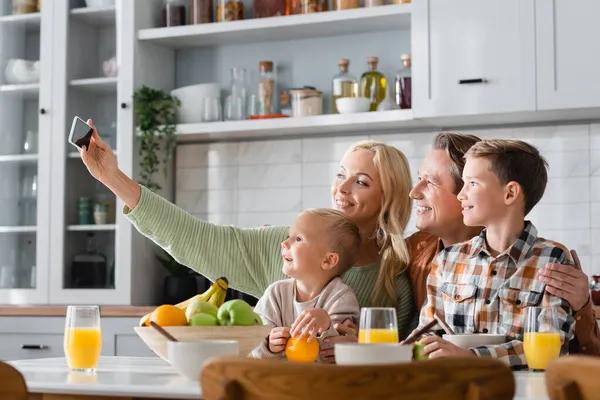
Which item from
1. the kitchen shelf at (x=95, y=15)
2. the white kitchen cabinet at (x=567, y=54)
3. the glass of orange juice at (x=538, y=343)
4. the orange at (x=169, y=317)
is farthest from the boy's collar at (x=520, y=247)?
the kitchen shelf at (x=95, y=15)

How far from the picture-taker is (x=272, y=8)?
4340 mm

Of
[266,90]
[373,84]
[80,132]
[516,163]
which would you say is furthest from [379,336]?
[266,90]

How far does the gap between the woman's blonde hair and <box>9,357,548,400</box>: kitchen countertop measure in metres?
0.61

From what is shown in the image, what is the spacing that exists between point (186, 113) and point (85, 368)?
2.67 meters

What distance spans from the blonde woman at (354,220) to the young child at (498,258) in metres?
0.20

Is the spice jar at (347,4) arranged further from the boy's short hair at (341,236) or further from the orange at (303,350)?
the orange at (303,350)

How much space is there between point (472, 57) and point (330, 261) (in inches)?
73.1

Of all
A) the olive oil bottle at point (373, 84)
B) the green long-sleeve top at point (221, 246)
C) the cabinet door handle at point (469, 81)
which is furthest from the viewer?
the olive oil bottle at point (373, 84)

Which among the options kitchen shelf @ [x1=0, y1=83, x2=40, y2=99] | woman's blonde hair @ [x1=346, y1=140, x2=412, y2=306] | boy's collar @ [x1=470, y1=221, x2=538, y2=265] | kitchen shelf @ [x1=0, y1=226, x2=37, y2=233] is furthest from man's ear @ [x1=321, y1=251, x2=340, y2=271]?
kitchen shelf @ [x1=0, y1=83, x2=40, y2=99]

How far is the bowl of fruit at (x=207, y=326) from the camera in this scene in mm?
1783

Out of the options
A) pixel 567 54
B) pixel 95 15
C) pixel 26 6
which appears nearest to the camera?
pixel 567 54

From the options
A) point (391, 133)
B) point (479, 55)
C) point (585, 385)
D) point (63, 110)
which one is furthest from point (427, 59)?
point (585, 385)

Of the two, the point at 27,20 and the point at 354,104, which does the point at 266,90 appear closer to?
the point at 354,104

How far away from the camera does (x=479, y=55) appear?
12.7 ft
